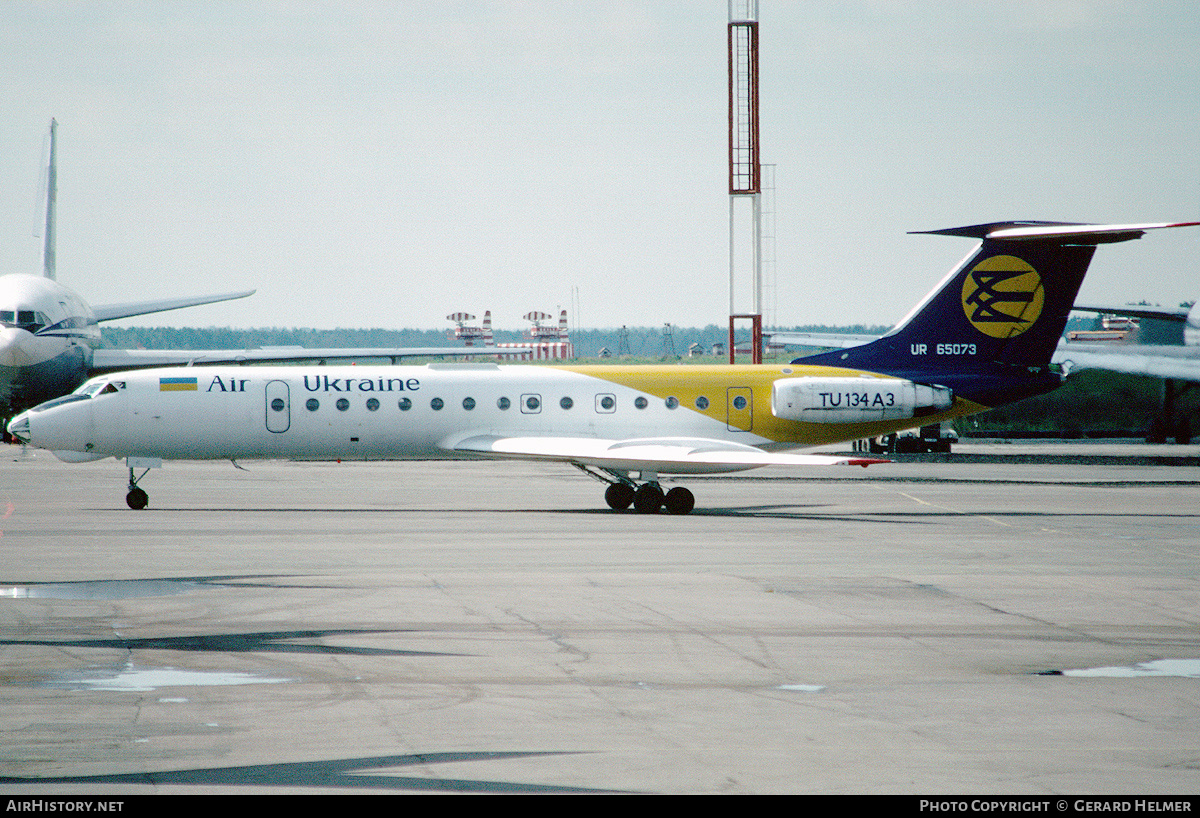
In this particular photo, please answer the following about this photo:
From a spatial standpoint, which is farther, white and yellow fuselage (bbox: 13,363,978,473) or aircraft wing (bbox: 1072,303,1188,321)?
aircraft wing (bbox: 1072,303,1188,321)

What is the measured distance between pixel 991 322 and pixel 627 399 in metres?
8.06

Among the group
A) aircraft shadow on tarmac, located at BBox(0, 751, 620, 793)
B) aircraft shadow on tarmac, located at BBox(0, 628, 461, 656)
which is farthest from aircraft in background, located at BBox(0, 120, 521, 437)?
aircraft shadow on tarmac, located at BBox(0, 751, 620, 793)

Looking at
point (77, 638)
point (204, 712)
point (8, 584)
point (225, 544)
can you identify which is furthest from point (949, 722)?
point (225, 544)

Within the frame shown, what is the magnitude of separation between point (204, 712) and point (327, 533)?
1216cm

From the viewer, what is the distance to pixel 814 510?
995 inches

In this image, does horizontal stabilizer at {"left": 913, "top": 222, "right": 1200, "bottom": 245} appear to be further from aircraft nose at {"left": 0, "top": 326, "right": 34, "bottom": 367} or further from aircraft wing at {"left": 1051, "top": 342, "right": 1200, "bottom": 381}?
aircraft nose at {"left": 0, "top": 326, "right": 34, "bottom": 367}

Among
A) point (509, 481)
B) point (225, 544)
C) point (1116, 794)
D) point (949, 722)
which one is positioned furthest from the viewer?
point (509, 481)

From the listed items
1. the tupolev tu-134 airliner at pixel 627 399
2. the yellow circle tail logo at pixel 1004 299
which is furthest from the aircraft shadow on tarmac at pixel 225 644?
the yellow circle tail logo at pixel 1004 299

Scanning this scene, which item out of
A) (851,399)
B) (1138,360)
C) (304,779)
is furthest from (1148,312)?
(304,779)

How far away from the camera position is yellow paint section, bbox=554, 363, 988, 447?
26.6m

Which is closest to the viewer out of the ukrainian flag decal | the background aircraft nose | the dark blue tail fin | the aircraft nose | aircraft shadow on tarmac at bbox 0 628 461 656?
aircraft shadow on tarmac at bbox 0 628 461 656

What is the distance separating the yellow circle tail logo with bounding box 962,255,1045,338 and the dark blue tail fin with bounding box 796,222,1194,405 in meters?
0.02

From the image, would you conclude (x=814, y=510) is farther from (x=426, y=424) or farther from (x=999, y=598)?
(x=999, y=598)

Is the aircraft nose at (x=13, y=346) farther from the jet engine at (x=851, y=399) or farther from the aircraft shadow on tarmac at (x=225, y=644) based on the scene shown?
the aircraft shadow on tarmac at (x=225, y=644)
